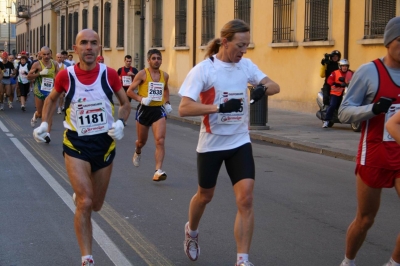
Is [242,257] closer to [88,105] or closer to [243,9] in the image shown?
[88,105]

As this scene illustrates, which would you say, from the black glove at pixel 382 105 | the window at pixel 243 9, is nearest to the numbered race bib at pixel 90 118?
the black glove at pixel 382 105

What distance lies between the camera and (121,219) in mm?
7480

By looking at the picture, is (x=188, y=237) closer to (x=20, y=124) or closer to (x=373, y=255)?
(x=373, y=255)

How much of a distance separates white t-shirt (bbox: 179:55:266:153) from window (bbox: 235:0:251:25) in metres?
20.5

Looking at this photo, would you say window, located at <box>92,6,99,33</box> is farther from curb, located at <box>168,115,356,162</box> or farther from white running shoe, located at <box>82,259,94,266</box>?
white running shoe, located at <box>82,259,94,266</box>

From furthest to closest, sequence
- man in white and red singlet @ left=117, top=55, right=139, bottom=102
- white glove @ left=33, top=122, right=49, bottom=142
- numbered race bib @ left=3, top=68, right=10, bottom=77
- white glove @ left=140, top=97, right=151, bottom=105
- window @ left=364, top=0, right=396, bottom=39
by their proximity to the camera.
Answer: numbered race bib @ left=3, top=68, right=10, bottom=77 → man in white and red singlet @ left=117, top=55, right=139, bottom=102 → window @ left=364, top=0, right=396, bottom=39 → white glove @ left=140, top=97, right=151, bottom=105 → white glove @ left=33, top=122, right=49, bottom=142

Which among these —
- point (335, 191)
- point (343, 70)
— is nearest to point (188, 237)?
point (335, 191)

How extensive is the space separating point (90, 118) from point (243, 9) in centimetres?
2099

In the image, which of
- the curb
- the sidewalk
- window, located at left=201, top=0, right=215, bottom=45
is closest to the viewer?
the curb

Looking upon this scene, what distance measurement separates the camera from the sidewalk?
13594 millimetres

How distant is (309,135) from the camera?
52.4ft

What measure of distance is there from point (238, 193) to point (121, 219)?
2.46m

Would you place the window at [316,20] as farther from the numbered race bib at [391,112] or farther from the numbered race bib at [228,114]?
the numbered race bib at [391,112]

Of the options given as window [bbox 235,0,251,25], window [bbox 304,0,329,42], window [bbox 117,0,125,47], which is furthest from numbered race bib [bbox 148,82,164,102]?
window [bbox 117,0,125,47]
